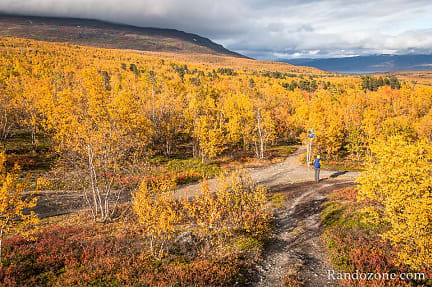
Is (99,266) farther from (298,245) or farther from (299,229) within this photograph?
(299,229)

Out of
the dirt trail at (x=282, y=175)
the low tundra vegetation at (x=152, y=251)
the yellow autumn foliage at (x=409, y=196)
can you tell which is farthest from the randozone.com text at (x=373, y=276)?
the dirt trail at (x=282, y=175)

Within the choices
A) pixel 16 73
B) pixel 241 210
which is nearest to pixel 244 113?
pixel 241 210

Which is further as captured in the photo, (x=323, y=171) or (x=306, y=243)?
(x=323, y=171)

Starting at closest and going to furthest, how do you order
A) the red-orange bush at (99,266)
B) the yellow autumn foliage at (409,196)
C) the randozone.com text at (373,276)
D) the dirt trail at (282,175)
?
the yellow autumn foliage at (409,196), the randozone.com text at (373,276), the red-orange bush at (99,266), the dirt trail at (282,175)

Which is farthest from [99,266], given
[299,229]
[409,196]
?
[409,196]

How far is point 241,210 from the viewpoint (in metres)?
15.9

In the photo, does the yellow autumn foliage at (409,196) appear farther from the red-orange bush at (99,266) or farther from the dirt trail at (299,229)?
the red-orange bush at (99,266)

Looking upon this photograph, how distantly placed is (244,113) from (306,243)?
Answer: 113 feet

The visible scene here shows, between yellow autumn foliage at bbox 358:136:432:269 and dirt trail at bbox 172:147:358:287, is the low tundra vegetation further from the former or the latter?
yellow autumn foliage at bbox 358:136:432:269

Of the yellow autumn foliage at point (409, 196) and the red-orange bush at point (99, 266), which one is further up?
the yellow autumn foliage at point (409, 196)

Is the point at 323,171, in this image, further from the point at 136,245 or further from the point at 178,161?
the point at 136,245

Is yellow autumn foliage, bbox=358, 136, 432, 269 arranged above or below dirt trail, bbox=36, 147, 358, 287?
above

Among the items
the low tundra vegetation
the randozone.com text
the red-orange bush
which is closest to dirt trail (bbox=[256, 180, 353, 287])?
the randozone.com text

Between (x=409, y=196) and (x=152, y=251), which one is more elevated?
(x=409, y=196)
